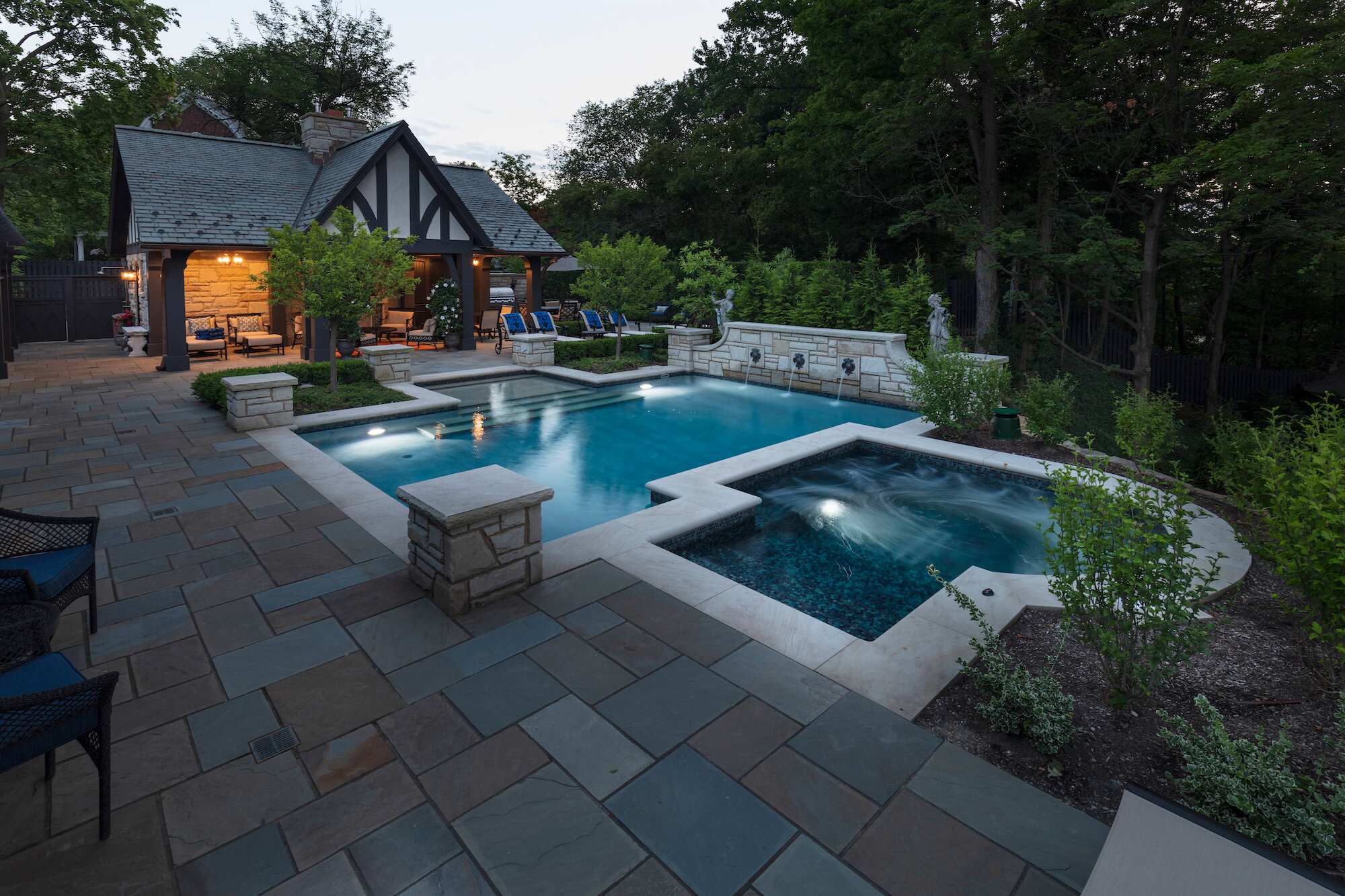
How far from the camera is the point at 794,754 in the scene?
9.96 ft

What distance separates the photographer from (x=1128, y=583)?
10.3 feet

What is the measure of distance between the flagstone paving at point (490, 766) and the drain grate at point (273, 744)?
5cm

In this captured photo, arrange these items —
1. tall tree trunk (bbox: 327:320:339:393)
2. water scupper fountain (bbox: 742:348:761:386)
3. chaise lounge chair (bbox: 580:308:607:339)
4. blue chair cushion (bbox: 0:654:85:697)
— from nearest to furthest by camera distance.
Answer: blue chair cushion (bbox: 0:654:85:697) → tall tree trunk (bbox: 327:320:339:393) → water scupper fountain (bbox: 742:348:761:386) → chaise lounge chair (bbox: 580:308:607:339)

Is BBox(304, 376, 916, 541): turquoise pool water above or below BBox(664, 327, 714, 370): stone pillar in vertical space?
below

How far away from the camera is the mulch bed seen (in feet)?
9.63

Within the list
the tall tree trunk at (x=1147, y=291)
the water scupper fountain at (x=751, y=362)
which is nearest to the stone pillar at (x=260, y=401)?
the water scupper fountain at (x=751, y=362)

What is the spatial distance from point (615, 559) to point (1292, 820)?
374 centimetres

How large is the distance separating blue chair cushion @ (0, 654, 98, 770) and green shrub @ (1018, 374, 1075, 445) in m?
8.85

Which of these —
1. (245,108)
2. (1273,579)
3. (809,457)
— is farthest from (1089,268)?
(245,108)

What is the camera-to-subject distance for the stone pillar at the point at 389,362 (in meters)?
12.5

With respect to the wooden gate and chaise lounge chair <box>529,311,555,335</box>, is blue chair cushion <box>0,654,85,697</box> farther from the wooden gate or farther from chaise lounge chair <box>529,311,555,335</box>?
the wooden gate

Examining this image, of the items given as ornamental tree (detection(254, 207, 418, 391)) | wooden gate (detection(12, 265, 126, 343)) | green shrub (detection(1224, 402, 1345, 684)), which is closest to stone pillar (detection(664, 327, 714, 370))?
ornamental tree (detection(254, 207, 418, 391))

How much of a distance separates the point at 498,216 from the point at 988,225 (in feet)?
42.8

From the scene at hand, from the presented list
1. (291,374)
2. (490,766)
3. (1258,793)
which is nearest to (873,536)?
(1258,793)
